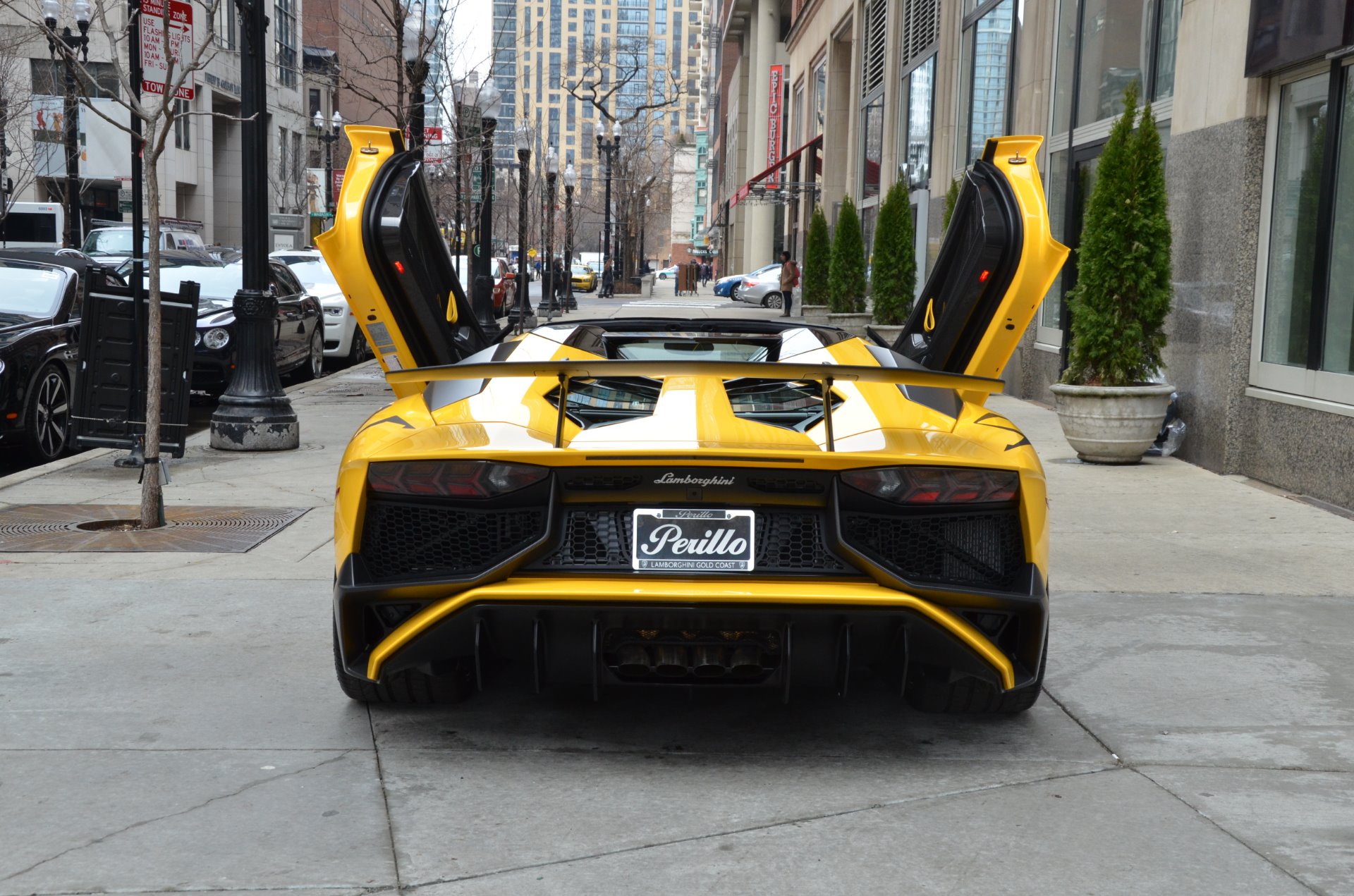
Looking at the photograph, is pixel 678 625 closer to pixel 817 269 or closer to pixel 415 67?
pixel 415 67

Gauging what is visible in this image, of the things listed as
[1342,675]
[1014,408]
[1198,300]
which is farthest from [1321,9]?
[1014,408]

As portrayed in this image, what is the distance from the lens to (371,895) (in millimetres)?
3199

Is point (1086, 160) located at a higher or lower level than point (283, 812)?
higher

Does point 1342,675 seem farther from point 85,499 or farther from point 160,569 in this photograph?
point 85,499

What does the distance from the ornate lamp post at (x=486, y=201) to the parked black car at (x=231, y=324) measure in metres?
5.77

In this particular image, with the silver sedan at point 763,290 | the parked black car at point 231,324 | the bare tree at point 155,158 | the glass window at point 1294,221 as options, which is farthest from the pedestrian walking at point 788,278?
the bare tree at point 155,158

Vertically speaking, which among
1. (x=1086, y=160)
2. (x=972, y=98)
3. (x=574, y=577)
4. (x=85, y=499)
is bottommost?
(x=85, y=499)

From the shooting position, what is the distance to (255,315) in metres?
11.2

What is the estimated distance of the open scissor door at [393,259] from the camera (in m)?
5.71

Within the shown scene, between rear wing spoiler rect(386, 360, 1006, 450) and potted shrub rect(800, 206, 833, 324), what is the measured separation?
987 inches

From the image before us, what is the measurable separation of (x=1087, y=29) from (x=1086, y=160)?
1364 mm

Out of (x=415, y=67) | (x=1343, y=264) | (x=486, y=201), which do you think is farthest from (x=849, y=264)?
(x=1343, y=264)

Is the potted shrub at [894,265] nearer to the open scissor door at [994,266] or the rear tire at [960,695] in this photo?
the open scissor door at [994,266]

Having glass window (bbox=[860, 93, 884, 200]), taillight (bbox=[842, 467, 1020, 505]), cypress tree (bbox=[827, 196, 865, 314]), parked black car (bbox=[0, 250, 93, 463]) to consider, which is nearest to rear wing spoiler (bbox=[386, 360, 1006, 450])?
taillight (bbox=[842, 467, 1020, 505])
